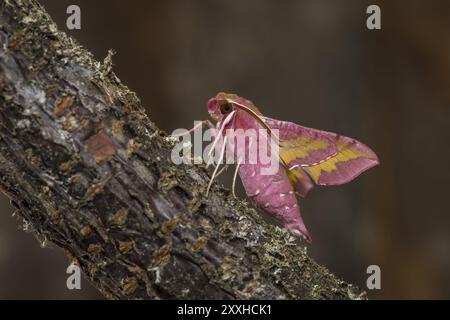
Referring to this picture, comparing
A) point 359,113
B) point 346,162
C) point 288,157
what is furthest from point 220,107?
point 359,113

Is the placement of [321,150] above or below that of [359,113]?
above

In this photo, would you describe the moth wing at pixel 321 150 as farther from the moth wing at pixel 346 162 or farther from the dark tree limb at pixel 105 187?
the dark tree limb at pixel 105 187

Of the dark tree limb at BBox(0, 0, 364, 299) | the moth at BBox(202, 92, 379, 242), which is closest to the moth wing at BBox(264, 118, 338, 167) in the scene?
the moth at BBox(202, 92, 379, 242)

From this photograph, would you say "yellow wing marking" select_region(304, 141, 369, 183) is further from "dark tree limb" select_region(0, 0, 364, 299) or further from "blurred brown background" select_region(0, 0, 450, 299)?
"blurred brown background" select_region(0, 0, 450, 299)

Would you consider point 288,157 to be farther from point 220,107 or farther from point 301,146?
point 220,107
